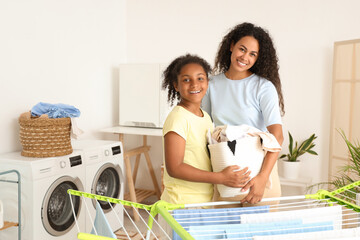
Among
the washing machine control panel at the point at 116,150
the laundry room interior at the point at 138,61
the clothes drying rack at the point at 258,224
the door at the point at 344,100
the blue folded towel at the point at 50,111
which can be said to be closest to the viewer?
the clothes drying rack at the point at 258,224

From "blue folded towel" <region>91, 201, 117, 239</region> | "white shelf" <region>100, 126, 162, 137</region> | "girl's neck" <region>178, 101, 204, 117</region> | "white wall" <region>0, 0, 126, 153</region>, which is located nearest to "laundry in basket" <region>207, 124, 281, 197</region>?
"girl's neck" <region>178, 101, 204, 117</region>

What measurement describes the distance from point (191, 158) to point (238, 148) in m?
0.19

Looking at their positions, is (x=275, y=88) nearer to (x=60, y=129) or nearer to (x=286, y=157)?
(x=60, y=129)

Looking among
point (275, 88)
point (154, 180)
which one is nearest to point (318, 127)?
point (154, 180)

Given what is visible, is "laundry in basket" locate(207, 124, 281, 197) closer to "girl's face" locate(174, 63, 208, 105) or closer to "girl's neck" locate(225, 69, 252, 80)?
"girl's face" locate(174, 63, 208, 105)

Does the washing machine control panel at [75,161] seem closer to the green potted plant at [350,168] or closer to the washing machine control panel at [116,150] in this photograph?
the washing machine control panel at [116,150]

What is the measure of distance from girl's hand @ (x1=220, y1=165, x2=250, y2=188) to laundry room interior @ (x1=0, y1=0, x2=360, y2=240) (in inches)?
69.3

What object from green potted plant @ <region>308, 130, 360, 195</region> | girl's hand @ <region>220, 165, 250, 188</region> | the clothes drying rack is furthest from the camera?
green potted plant @ <region>308, 130, 360, 195</region>

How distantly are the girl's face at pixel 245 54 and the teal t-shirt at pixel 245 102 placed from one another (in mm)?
75

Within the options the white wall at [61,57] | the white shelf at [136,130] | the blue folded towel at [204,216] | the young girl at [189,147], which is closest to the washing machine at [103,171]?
the white shelf at [136,130]

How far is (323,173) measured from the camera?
146 inches

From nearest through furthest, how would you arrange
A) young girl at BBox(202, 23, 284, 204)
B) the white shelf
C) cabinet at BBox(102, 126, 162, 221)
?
young girl at BBox(202, 23, 284, 204)
the white shelf
cabinet at BBox(102, 126, 162, 221)

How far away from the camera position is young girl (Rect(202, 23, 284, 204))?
157cm

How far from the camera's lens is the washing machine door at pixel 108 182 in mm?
3377
